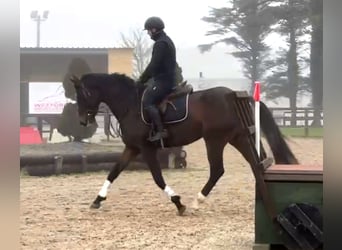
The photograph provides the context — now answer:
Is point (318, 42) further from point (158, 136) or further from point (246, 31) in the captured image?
point (246, 31)

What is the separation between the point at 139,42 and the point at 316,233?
17.1 ft

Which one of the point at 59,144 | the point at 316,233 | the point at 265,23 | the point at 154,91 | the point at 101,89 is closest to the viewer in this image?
the point at 316,233

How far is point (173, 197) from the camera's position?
132 inches

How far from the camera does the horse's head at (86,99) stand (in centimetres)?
359

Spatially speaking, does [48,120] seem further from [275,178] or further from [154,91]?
[275,178]

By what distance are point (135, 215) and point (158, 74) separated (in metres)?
0.86

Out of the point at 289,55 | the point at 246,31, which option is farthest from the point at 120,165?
the point at 246,31

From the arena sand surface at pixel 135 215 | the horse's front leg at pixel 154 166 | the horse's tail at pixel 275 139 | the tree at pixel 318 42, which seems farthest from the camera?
the horse's front leg at pixel 154 166

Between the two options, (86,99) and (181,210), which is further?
(86,99)

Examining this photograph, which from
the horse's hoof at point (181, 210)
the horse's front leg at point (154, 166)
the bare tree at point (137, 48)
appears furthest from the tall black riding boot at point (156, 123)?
the bare tree at point (137, 48)

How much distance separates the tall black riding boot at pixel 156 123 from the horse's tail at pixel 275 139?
1.96 ft

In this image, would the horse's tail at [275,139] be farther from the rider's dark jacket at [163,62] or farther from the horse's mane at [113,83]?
the horse's mane at [113,83]

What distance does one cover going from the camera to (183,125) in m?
3.45

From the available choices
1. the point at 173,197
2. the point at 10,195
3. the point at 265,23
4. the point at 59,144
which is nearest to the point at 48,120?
the point at 59,144
